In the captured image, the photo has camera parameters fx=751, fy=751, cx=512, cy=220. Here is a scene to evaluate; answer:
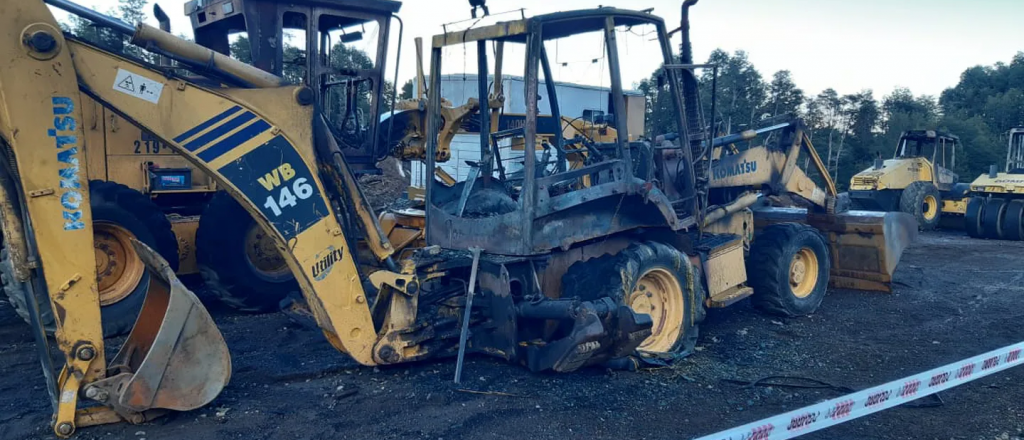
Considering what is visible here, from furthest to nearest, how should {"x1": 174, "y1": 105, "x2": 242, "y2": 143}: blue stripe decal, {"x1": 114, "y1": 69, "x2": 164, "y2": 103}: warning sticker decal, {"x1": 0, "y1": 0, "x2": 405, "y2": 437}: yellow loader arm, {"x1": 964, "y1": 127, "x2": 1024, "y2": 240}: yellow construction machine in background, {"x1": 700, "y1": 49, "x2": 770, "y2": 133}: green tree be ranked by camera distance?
{"x1": 700, "y1": 49, "x2": 770, "y2": 133}: green tree
{"x1": 964, "y1": 127, "x2": 1024, "y2": 240}: yellow construction machine in background
{"x1": 174, "y1": 105, "x2": 242, "y2": 143}: blue stripe decal
{"x1": 114, "y1": 69, "x2": 164, "y2": 103}: warning sticker decal
{"x1": 0, "y1": 0, "x2": 405, "y2": 437}: yellow loader arm

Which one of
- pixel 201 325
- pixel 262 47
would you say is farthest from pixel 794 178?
pixel 201 325

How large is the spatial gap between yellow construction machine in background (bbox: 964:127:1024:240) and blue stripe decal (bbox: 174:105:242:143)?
15.8 meters

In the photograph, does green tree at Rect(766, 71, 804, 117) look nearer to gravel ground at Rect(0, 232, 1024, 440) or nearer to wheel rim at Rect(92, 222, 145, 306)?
gravel ground at Rect(0, 232, 1024, 440)

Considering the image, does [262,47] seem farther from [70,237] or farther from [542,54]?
[70,237]

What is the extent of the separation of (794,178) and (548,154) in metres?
3.30

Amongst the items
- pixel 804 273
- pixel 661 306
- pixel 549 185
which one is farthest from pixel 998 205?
pixel 549 185

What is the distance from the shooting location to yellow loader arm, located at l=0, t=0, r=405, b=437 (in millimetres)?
3709

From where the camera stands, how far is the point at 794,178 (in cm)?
798

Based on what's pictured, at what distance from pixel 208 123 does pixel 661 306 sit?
3583 millimetres

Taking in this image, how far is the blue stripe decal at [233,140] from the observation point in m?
4.13

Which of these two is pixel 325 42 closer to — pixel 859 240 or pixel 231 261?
pixel 231 261

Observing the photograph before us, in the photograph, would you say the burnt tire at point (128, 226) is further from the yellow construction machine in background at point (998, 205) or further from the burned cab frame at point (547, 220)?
the yellow construction machine in background at point (998, 205)

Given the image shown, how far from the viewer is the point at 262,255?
7.68 meters

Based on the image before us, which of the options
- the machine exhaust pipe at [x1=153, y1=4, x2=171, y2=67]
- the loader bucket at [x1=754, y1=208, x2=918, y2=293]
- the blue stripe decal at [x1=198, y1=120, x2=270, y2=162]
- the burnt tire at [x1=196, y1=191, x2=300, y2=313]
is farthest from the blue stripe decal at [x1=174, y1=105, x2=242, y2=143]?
the loader bucket at [x1=754, y1=208, x2=918, y2=293]
